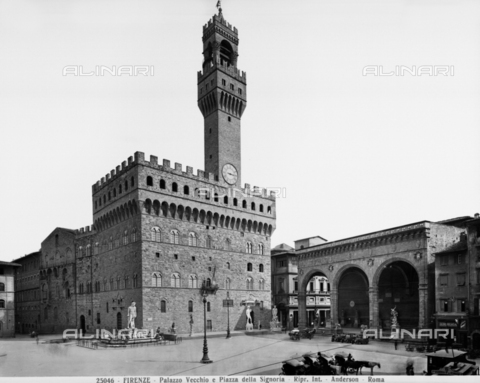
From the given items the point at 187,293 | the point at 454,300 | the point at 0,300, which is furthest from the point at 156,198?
the point at 454,300

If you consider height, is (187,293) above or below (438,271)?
below

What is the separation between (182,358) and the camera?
25.9 meters

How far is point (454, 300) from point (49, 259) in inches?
1797

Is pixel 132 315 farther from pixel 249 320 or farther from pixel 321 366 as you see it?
pixel 321 366

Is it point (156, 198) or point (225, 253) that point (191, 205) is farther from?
point (225, 253)

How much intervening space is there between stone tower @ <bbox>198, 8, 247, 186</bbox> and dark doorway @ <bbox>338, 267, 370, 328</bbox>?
1664 cm

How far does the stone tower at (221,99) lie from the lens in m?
44.8

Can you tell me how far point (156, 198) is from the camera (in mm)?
38844

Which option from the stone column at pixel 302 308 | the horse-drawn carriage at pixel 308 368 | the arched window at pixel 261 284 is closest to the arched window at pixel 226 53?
the arched window at pixel 261 284

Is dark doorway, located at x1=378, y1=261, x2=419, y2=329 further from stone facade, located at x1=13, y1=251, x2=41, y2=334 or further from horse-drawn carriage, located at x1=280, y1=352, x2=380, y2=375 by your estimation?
stone facade, located at x1=13, y1=251, x2=41, y2=334

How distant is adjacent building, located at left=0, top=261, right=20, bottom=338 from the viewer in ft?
151

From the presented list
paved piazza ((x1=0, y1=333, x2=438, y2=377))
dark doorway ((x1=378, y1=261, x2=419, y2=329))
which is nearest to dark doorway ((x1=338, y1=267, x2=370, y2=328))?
dark doorway ((x1=378, y1=261, x2=419, y2=329))

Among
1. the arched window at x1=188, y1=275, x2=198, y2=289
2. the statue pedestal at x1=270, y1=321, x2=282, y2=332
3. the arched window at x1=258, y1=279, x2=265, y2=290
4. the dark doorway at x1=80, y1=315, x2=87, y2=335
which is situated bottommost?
the statue pedestal at x1=270, y1=321, x2=282, y2=332

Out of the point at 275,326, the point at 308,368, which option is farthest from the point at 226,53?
the point at 308,368
